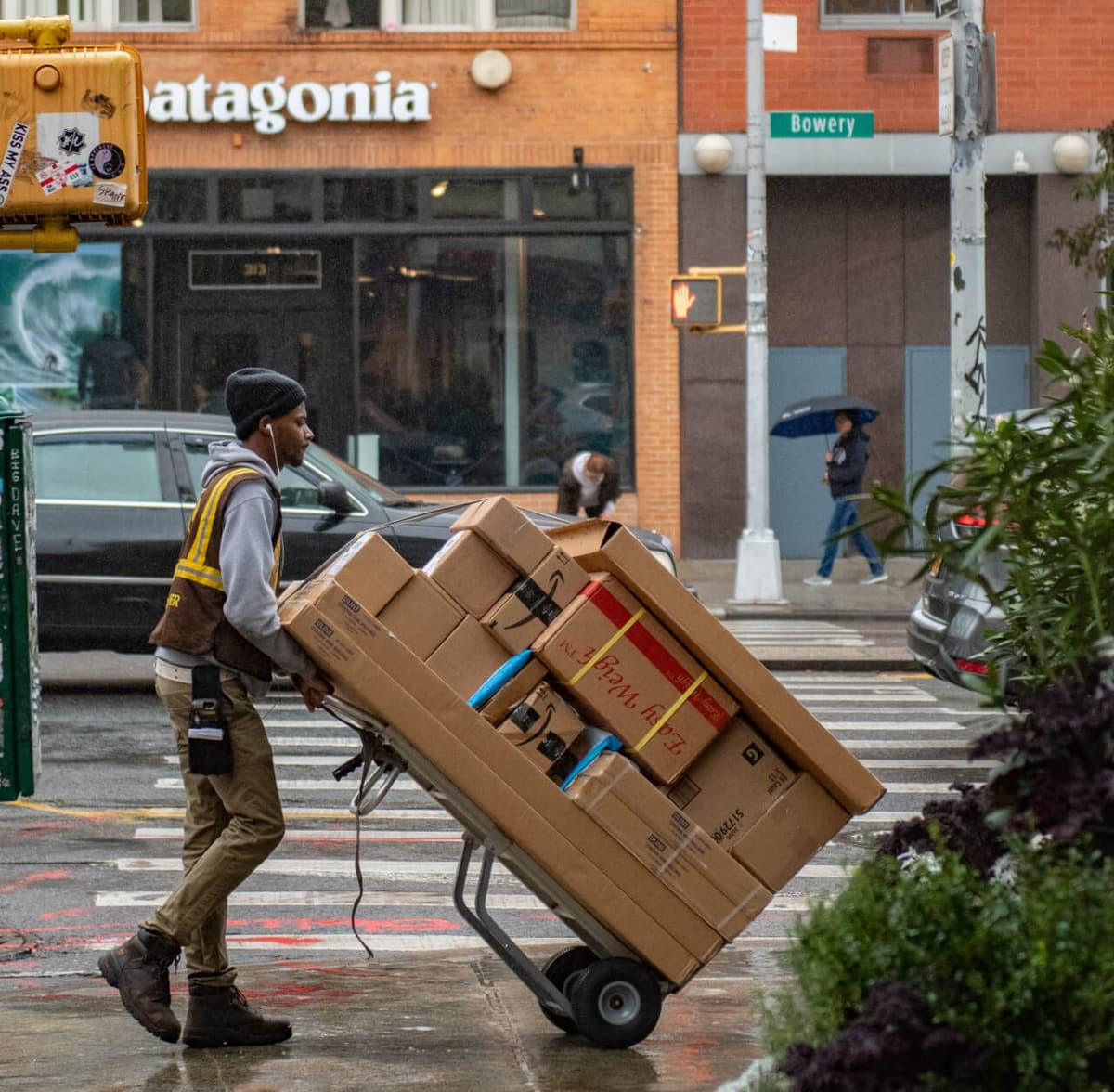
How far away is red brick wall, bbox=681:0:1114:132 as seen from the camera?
74.8 ft

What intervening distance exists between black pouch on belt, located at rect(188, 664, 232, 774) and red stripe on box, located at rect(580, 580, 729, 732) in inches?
42.7

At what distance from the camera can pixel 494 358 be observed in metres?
22.8

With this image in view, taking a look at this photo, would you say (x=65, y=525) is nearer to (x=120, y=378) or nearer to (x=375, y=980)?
(x=375, y=980)

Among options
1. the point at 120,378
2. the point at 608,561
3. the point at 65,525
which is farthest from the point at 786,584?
the point at 608,561

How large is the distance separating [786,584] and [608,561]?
52.2 ft

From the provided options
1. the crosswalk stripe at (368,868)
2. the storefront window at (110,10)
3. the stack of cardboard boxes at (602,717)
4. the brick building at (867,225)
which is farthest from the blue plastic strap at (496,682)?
the storefront window at (110,10)

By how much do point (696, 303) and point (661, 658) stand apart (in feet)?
46.2

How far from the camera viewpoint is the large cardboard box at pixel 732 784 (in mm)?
5523

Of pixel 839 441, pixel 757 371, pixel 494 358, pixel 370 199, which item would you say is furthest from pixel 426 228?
pixel 839 441

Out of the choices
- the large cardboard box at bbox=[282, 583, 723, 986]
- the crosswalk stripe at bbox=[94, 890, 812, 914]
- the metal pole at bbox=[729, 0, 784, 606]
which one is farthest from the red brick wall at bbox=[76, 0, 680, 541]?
the large cardboard box at bbox=[282, 583, 723, 986]

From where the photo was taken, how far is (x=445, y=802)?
550 centimetres

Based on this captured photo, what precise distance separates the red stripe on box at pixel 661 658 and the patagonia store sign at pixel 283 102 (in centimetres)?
1779

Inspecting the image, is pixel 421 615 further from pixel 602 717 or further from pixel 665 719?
pixel 665 719

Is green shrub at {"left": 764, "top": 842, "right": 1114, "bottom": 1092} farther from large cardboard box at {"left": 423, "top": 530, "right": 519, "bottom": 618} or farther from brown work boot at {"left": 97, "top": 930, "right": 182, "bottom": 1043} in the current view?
brown work boot at {"left": 97, "top": 930, "right": 182, "bottom": 1043}
